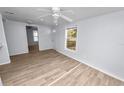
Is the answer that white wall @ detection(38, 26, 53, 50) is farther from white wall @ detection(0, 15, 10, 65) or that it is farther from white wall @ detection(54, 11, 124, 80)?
white wall @ detection(54, 11, 124, 80)

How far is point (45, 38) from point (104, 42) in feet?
14.7

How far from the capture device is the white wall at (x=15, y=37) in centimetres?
386

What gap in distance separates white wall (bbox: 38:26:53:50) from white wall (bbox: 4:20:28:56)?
3.96ft

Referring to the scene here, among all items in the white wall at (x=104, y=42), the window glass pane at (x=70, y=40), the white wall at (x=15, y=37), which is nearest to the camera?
the white wall at (x=104, y=42)

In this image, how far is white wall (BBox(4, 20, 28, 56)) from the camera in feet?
12.7

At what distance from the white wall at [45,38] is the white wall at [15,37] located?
1207mm

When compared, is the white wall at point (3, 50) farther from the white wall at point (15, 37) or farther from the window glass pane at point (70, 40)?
the window glass pane at point (70, 40)

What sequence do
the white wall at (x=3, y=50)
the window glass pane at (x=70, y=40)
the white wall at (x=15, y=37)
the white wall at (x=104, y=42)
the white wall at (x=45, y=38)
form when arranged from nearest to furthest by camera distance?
the white wall at (x=104, y=42)
the white wall at (x=3, y=50)
the white wall at (x=15, y=37)
the window glass pane at (x=70, y=40)
the white wall at (x=45, y=38)

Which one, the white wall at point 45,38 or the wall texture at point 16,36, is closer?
the wall texture at point 16,36

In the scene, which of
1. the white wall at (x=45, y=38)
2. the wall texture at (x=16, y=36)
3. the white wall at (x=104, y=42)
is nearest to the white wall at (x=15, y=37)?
the wall texture at (x=16, y=36)

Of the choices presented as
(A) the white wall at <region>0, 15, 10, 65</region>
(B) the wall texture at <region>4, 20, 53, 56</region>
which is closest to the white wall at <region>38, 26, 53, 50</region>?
(B) the wall texture at <region>4, 20, 53, 56</region>

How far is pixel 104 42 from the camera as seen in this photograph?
2.36 m

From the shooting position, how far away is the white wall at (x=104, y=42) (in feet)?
6.60
